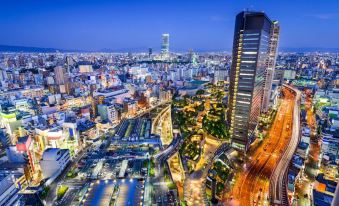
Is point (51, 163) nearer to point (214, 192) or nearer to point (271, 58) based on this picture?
point (214, 192)

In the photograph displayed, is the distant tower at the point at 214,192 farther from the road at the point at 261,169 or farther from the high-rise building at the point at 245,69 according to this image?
the high-rise building at the point at 245,69

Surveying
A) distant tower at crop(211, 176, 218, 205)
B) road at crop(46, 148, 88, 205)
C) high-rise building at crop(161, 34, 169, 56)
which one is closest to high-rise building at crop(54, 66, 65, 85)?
road at crop(46, 148, 88, 205)

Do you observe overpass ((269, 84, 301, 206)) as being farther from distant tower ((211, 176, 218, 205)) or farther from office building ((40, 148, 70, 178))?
office building ((40, 148, 70, 178))

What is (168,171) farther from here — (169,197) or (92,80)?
(92,80)

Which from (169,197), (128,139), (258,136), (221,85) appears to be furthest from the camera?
(221,85)

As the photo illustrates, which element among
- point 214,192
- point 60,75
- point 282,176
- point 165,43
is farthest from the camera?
point 165,43

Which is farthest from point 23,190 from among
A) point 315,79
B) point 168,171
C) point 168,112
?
point 315,79

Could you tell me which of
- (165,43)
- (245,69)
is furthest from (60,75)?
(165,43)
